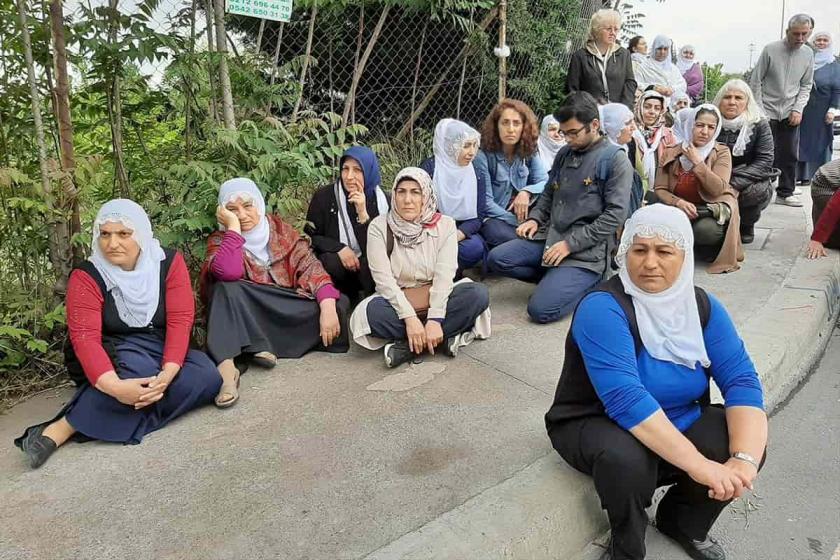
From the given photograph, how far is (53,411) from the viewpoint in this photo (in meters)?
2.97

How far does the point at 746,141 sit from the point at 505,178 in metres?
1.95

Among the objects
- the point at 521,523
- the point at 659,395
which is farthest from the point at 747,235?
the point at 521,523

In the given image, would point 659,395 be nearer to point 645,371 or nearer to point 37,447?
point 645,371

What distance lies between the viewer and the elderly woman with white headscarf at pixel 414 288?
3.36 m

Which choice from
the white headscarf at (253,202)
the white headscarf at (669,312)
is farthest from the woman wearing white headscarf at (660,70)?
the white headscarf at (669,312)

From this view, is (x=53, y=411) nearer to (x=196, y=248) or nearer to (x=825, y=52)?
(x=196, y=248)

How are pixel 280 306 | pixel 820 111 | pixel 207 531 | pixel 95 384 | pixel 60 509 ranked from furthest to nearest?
1. pixel 820 111
2. pixel 280 306
3. pixel 95 384
4. pixel 60 509
5. pixel 207 531

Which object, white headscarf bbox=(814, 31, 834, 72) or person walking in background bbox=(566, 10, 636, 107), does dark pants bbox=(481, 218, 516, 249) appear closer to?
person walking in background bbox=(566, 10, 636, 107)

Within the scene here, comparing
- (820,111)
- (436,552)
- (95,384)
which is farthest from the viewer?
(820,111)

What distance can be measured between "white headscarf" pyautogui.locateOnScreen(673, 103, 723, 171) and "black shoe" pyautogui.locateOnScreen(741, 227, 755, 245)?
0.93 metres

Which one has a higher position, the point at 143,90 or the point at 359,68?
the point at 359,68

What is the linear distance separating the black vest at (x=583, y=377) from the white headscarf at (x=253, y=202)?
1917mm

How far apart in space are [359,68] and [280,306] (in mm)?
3024

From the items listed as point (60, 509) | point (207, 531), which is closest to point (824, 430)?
point (207, 531)
